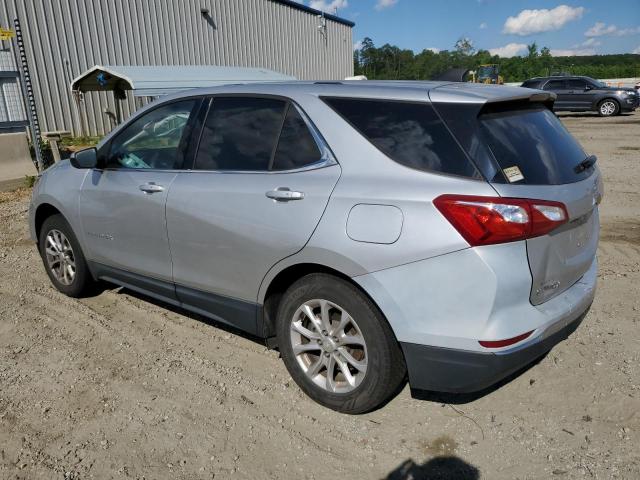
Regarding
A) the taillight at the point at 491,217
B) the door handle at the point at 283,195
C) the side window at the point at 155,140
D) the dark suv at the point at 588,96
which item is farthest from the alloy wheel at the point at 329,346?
the dark suv at the point at 588,96

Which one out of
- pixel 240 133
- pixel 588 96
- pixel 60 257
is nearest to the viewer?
pixel 240 133

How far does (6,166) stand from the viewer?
10.1 metres

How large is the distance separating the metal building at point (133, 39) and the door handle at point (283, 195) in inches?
409

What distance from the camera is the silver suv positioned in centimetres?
245

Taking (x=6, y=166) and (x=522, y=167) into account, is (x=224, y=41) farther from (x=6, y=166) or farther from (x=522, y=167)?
(x=522, y=167)

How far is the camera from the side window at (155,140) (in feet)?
12.2

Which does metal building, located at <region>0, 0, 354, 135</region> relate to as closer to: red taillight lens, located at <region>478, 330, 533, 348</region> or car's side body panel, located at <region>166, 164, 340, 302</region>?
car's side body panel, located at <region>166, 164, 340, 302</region>

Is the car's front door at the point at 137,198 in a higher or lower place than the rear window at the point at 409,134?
lower

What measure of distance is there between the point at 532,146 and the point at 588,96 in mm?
24020

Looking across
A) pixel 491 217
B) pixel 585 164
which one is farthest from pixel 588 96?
pixel 491 217

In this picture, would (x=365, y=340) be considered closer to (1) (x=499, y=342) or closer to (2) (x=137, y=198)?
(1) (x=499, y=342)

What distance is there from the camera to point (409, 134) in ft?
8.80

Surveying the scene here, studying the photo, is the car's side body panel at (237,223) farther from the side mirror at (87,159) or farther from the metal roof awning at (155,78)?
the metal roof awning at (155,78)

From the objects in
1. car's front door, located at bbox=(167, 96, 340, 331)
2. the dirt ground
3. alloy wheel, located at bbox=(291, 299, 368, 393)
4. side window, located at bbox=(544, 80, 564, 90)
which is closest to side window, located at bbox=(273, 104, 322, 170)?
car's front door, located at bbox=(167, 96, 340, 331)
